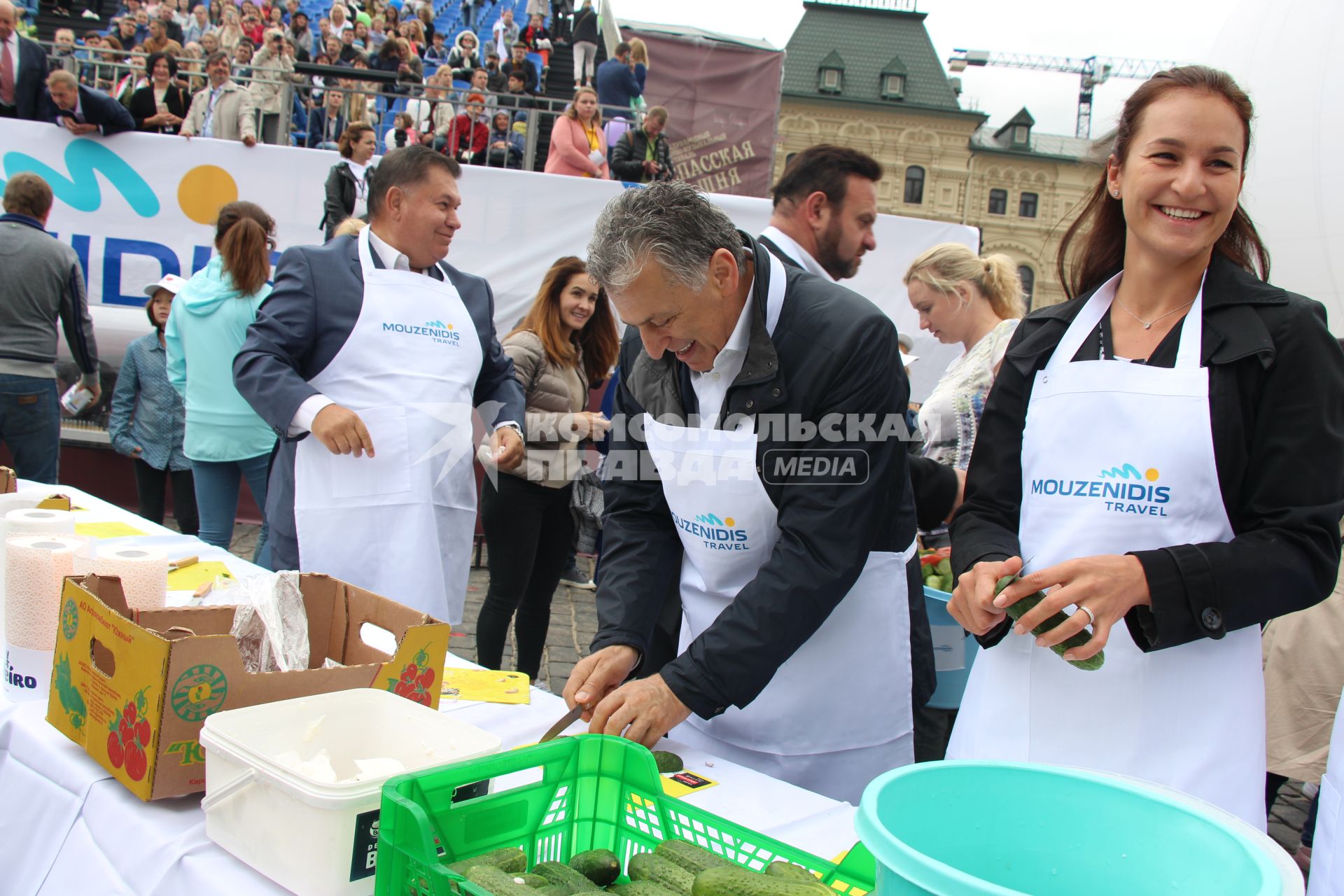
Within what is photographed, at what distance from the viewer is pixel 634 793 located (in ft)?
4.29

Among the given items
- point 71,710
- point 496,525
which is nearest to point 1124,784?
point 71,710

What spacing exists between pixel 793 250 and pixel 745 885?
100 inches

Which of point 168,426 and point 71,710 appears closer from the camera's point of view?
point 71,710

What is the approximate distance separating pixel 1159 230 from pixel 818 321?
0.63 metres

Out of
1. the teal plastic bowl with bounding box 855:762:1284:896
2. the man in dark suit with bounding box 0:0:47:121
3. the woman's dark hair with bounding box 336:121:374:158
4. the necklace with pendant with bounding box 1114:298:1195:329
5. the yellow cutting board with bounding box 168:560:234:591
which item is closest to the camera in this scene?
the teal plastic bowl with bounding box 855:762:1284:896

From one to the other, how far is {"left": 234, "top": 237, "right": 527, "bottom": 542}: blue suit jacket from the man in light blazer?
5.97m

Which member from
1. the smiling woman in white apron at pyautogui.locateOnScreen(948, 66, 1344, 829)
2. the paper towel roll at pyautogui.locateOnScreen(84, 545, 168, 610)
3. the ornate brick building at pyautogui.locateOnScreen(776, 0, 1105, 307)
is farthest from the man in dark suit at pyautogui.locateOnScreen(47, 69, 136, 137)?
the ornate brick building at pyautogui.locateOnScreen(776, 0, 1105, 307)

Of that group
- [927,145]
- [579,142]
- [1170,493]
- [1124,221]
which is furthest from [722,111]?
[927,145]

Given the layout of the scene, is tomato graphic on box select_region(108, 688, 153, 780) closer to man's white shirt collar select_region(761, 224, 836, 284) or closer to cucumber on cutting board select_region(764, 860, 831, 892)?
cucumber on cutting board select_region(764, 860, 831, 892)

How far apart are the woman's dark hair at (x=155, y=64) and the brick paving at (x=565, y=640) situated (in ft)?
13.8

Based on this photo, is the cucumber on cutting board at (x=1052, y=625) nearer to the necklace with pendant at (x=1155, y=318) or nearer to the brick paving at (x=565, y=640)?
the necklace with pendant at (x=1155, y=318)

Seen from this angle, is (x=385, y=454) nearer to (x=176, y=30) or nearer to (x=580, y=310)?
(x=580, y=310)

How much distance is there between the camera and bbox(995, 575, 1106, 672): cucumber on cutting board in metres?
1.38

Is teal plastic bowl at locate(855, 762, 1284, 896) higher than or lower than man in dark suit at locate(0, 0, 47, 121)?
lower
